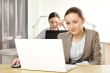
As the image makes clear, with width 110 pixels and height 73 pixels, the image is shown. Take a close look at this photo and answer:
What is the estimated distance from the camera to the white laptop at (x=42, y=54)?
1.35 meters

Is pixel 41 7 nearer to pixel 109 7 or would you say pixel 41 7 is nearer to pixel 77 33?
pixel 109 7

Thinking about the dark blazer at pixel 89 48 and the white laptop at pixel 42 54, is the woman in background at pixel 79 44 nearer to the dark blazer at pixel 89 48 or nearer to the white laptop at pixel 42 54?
the dark blazer at pixel 89 48

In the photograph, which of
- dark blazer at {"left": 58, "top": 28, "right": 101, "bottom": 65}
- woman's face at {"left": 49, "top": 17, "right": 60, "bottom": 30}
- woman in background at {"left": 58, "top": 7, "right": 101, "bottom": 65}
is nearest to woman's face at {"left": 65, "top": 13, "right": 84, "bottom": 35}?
woman in background at {"left": 58, "top": 7, "right": 101, "bottom": 65}

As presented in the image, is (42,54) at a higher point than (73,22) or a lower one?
lower

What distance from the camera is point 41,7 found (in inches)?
193

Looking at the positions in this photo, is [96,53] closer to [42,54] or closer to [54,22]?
[42,54]

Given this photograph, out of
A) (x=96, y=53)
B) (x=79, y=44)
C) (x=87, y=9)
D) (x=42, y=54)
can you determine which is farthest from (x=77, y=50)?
(x=87, y=9)

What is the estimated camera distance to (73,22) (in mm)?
1808

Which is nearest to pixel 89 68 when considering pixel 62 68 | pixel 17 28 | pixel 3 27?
pixel 62 68

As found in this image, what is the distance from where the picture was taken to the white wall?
450cm

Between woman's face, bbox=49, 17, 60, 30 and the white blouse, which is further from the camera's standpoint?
woman's face, bbox=49, 17, 60, 30

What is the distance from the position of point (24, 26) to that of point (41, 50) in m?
3.15

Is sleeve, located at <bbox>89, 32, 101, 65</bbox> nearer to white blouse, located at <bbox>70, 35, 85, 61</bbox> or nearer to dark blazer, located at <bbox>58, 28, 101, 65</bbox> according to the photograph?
dark blazer, located at <bbox>58, 28, 101, 65</bbox>

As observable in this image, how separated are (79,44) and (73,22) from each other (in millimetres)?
210
